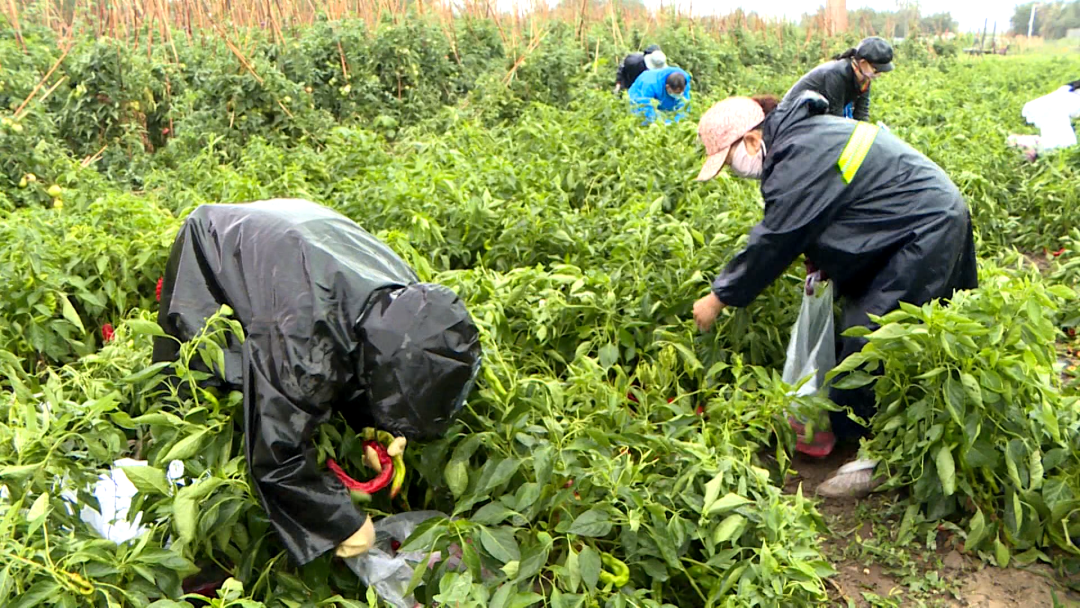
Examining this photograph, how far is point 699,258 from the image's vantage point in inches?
133

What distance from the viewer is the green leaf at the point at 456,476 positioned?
A: 2.10m

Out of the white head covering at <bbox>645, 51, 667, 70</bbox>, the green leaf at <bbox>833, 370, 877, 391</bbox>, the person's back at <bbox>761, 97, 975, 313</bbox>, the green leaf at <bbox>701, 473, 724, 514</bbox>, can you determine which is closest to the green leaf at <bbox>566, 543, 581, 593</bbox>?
the green leaf at <bbox>701, 473, 724, 514</bbox>

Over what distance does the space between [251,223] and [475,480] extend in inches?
33.8

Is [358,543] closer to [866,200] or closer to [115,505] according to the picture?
[115,505]

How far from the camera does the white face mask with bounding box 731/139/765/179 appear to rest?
119 inches

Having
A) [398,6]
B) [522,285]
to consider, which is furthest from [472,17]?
[522,285]

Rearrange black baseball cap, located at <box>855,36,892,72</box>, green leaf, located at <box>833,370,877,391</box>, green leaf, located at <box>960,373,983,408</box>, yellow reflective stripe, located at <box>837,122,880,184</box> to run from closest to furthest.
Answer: green leaf, located at <box>960,373,983,408</box> → green leaf, located at <box>833,370,877,391</box> → yellow reflective stripe, located at <box>837,122,880,184</box> → black baseball cap, located at <box>855,36,892,72</box>

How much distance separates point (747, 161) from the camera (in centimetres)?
304

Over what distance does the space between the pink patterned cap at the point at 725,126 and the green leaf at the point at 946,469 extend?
1.18m

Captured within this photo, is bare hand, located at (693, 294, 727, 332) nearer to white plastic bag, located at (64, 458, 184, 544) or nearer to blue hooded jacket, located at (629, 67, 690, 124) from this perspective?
white plastic bag, located at (64, 458, 184, 544)

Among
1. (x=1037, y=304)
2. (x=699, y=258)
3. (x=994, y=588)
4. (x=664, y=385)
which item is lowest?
(x=994, y=588)

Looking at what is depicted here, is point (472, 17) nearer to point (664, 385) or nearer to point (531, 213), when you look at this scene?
point (531, 213)

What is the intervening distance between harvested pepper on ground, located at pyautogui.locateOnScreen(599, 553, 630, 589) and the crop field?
0.01m

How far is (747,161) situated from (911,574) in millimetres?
1470
